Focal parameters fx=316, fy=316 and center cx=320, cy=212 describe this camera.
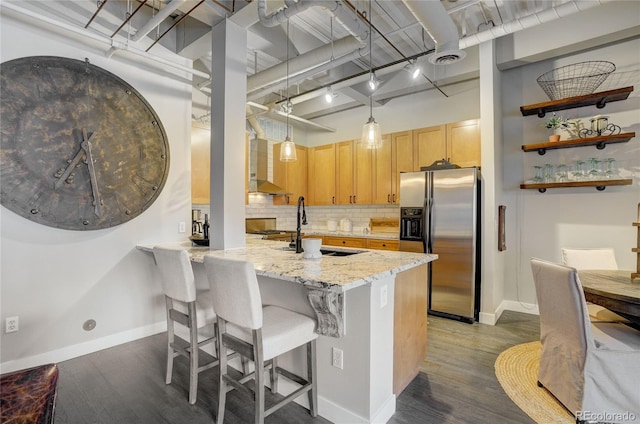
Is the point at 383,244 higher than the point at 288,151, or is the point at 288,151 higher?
the point at 288,151

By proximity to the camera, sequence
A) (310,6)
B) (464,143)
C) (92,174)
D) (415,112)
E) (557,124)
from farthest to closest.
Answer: (415,112) → (464,143) → (557,124) → (92,174) → (310,6)

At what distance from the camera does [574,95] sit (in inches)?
139

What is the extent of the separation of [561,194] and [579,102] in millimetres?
1034

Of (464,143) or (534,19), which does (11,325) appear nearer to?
(464,143)

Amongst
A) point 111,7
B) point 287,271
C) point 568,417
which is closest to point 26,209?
point 111,7

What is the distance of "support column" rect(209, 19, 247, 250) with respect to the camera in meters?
2.84

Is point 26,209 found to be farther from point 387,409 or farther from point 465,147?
point 465,147

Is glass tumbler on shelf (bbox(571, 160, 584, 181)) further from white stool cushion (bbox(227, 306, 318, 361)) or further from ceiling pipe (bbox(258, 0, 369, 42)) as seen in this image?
white stool cushion (bbox(227, 306, 318, 361))

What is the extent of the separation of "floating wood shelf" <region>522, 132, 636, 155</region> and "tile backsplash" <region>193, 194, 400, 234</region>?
205 cm

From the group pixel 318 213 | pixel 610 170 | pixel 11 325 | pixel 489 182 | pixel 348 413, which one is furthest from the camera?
pixel 318 213

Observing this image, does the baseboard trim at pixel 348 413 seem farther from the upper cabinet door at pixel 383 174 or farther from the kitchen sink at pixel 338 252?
the upper cabinet door at pixel 383 174

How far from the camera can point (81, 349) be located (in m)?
2.81

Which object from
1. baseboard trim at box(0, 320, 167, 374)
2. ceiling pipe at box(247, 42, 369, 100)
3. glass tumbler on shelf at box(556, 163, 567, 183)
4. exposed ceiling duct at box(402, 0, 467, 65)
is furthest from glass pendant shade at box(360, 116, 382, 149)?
baseboard trim at box(0, 320, 167, 374)

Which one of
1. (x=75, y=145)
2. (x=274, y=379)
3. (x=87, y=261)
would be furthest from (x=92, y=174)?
(x=274, y=379)
